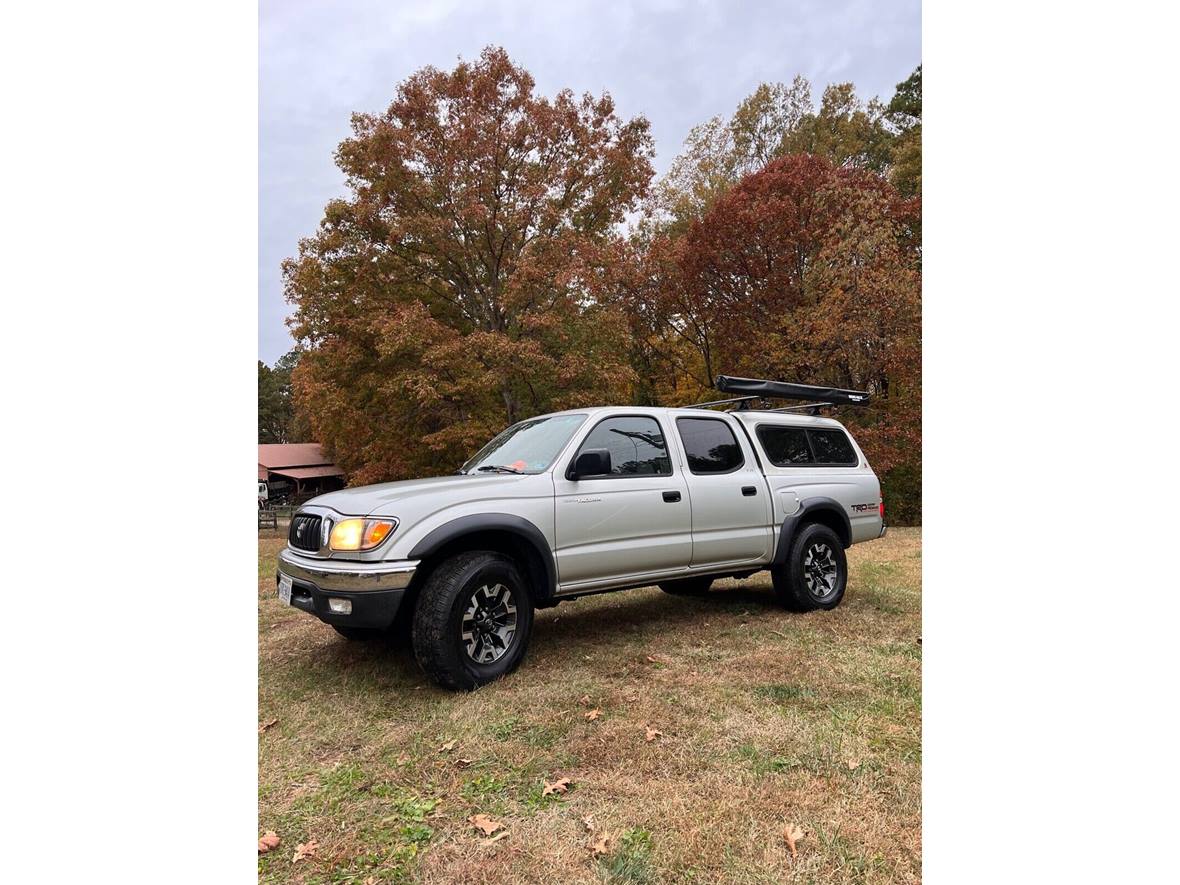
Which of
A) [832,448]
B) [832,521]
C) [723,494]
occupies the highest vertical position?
[832,448]

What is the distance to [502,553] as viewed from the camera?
13.8ft

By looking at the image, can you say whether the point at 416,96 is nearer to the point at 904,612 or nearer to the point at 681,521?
the point at 681,521

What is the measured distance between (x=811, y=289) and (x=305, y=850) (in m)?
15.9

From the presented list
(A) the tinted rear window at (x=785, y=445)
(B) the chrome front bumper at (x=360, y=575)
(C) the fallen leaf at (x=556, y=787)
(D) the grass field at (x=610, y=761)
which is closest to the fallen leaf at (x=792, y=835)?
(D) the grass field at (x=610, y=761)

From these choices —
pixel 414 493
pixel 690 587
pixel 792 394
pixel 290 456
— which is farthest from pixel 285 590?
pixel 290 456

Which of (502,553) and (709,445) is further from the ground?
(709,445)

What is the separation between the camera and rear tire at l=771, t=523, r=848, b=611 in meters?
5.66

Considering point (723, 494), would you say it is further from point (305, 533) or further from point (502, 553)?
point (305, 533)

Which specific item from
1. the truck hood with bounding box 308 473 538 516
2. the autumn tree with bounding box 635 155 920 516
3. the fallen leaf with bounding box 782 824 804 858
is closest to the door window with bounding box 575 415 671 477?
the truck hood with bounding box 308 473 538 516

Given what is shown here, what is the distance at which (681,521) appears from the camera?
4.99 m

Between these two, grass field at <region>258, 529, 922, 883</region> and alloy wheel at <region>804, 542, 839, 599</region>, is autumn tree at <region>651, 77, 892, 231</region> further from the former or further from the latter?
grass field at <region>258, 529, 922, 883</region>

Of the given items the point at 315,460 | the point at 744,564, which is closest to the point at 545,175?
the point at 744,564

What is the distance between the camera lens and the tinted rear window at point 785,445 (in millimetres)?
5926

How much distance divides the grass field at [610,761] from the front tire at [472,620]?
6.1 inches
